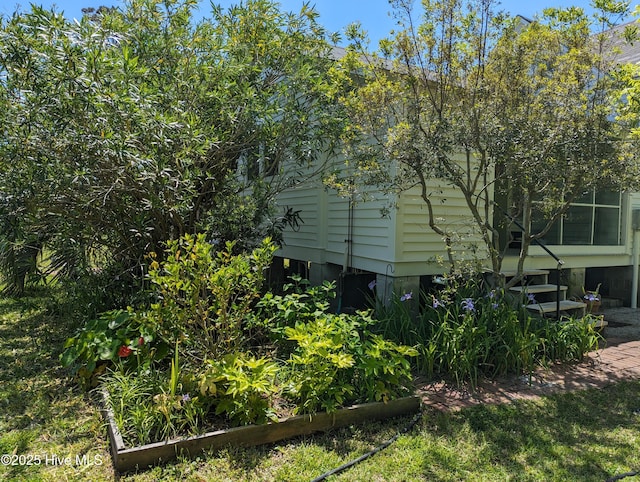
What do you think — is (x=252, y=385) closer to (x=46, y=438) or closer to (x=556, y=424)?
(x=46, y=438)

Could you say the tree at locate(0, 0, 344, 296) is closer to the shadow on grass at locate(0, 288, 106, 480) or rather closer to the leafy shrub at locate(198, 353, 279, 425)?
the shadow on grass at locate(0, 288, 106, 480)

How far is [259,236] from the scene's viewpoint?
5.43 meters

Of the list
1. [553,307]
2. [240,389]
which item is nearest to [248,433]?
[240,389]

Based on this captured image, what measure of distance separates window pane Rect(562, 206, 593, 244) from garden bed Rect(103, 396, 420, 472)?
5417mm

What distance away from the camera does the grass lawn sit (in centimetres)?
278

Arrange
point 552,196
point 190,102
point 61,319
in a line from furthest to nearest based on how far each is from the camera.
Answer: point 61,319 → point 552,196 → point 190,102

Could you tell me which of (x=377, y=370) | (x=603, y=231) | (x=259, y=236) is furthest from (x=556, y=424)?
(x=603, y=231)

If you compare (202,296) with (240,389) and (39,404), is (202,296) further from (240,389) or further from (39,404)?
(39,404)

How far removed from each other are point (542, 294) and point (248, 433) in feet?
17.5

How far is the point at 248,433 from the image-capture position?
9.97 ft

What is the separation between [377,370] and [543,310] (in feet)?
11.5

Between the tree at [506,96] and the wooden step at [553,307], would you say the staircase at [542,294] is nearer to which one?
the wooden step at [553,307]

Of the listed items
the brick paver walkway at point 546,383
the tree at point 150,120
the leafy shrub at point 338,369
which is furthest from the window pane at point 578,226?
the leafy shrub at point 338,369

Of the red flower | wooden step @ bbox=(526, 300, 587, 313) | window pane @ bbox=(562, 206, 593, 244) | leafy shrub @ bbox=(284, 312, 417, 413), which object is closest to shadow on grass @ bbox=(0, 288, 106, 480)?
the red flower
